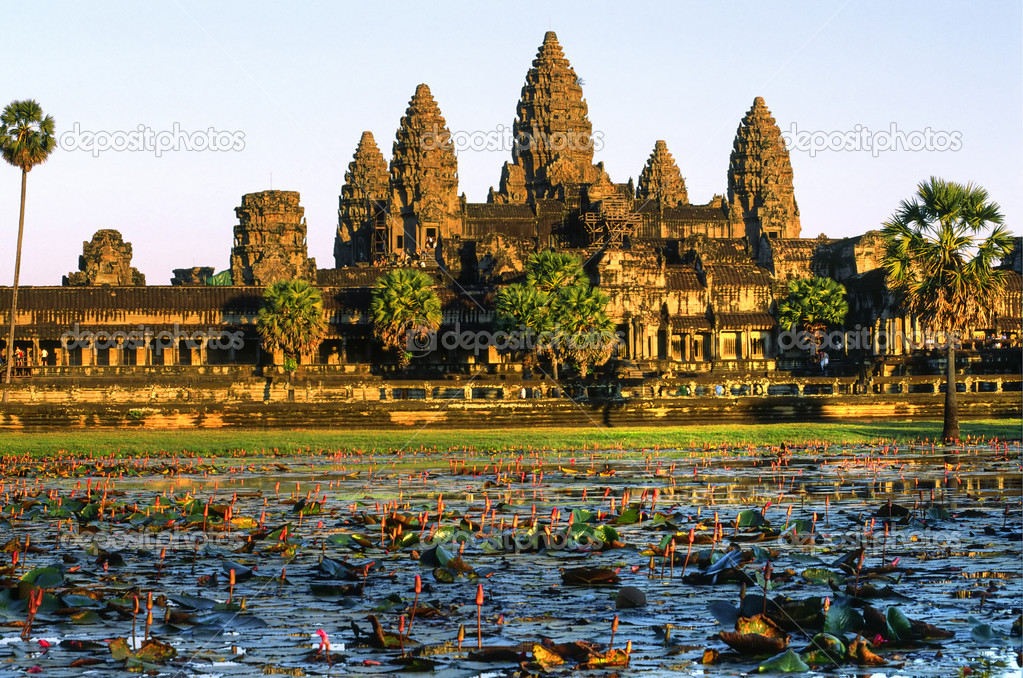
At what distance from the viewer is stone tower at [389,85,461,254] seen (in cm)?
10625

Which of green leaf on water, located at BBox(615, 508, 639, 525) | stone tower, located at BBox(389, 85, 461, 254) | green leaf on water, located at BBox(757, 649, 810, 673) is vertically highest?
stone tower, located at BBox(389, 85, 461, 254)

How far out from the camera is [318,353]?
77.6 metres

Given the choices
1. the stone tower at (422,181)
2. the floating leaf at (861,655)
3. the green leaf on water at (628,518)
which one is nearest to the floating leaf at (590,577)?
the floating leaf at (861,655)

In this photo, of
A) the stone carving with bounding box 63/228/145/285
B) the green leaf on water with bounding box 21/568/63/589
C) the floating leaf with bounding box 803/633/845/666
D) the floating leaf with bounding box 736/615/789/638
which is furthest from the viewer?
the stone carving with bounding box 63/228/145/285

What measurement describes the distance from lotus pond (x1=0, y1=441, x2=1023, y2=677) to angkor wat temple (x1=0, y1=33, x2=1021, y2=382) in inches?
1669

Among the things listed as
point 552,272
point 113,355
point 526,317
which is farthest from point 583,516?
point 113,355

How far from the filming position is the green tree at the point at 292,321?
69.6 m

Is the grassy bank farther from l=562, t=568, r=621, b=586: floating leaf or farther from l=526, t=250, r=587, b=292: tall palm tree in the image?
l=526, t=250, r=587, b=292: tall palm tree

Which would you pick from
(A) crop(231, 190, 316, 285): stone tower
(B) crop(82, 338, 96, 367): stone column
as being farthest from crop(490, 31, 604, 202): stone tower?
(B) crop(82, 338, 96, 367): stone column

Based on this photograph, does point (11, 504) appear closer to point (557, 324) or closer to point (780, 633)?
point (780, 633)

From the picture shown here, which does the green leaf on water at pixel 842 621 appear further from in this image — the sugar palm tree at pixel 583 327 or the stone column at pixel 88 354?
the stone column at pixel 88 354

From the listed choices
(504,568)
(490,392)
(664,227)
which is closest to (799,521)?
(504,568)

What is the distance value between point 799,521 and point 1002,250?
21.6 m

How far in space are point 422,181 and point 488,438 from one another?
7070 cm
